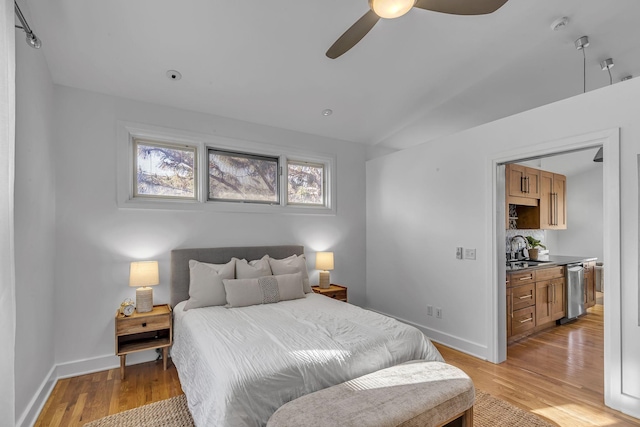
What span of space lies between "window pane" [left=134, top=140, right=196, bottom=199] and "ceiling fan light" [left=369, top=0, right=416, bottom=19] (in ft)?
8.65

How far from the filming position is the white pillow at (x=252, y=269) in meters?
3.33

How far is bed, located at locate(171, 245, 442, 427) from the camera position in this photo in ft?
5.50

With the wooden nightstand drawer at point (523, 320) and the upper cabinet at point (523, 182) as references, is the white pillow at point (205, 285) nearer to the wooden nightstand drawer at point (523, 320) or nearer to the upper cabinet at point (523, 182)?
the wooden nightstand drawer at point (523, 320)

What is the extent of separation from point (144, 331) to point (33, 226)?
1253 millimetres

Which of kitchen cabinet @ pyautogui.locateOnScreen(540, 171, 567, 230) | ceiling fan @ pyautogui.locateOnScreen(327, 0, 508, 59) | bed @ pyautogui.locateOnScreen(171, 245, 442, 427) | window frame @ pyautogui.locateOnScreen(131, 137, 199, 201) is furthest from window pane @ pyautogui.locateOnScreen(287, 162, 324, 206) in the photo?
kitchen cabinet @ pyautogui.locateOnScreen(540, 171, 567, 230)

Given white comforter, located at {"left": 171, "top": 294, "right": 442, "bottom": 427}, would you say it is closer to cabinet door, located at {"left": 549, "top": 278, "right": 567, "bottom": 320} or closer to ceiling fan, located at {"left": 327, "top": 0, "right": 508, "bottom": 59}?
ceiling fan, located at {"left": 327, "top": 0, "right": 508, "bottom": 59}

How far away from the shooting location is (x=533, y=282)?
389cm

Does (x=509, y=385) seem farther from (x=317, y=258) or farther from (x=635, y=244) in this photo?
(x=317, y=258)

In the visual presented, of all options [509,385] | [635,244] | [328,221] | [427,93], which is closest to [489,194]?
[635,244]

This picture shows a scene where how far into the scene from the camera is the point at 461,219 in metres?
3.51

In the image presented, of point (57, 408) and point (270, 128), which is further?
point (270, 128)

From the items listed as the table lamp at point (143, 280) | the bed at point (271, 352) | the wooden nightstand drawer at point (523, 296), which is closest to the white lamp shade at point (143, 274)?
the table lamp at point (143, 280)

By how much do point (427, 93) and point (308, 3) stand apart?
6.47 ft

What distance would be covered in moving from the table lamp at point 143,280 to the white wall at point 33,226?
64cm
